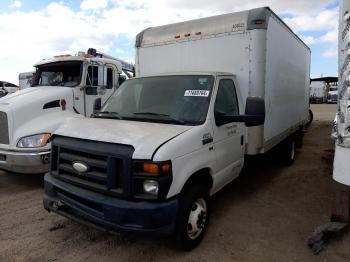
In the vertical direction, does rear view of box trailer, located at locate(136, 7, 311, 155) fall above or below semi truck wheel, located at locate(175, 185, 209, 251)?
above

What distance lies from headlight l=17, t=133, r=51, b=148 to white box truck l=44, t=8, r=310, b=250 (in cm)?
169

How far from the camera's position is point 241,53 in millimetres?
5367

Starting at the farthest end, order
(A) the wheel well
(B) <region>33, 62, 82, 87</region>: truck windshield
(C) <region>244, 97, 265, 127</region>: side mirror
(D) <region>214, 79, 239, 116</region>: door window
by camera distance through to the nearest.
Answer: (B) <region>33, 62, 82, 87</region>: truck windshield → (D) <region>214, 79, 239, 116</region>: door window → (C) <region>244, 97, 265, 127</region>: side mirror → (A) the wheel well

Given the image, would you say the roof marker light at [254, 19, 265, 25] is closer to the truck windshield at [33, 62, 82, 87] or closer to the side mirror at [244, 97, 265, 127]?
the side mirror at [244, 97, 265, 127]

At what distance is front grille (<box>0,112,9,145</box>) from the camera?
20.0 ft

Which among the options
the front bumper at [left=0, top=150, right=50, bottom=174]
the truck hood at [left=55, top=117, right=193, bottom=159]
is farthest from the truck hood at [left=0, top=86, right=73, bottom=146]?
the truck hood at [left=55, top=117, right=193, bottom=159]

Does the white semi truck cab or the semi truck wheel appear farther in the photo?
the white semi truck cab

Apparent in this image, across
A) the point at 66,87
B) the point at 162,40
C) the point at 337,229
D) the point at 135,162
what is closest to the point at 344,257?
the point at 337,229

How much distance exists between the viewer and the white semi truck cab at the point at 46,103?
5957 millimetres

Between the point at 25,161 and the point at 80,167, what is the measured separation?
265 centimetres

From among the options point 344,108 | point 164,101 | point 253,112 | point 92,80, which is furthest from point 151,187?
point 92,80

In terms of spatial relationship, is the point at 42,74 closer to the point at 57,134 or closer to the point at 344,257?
the point at 57,134

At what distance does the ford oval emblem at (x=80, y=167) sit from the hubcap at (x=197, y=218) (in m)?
1.30

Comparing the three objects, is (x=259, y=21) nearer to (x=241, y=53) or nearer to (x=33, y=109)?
(x=241, y=53)
